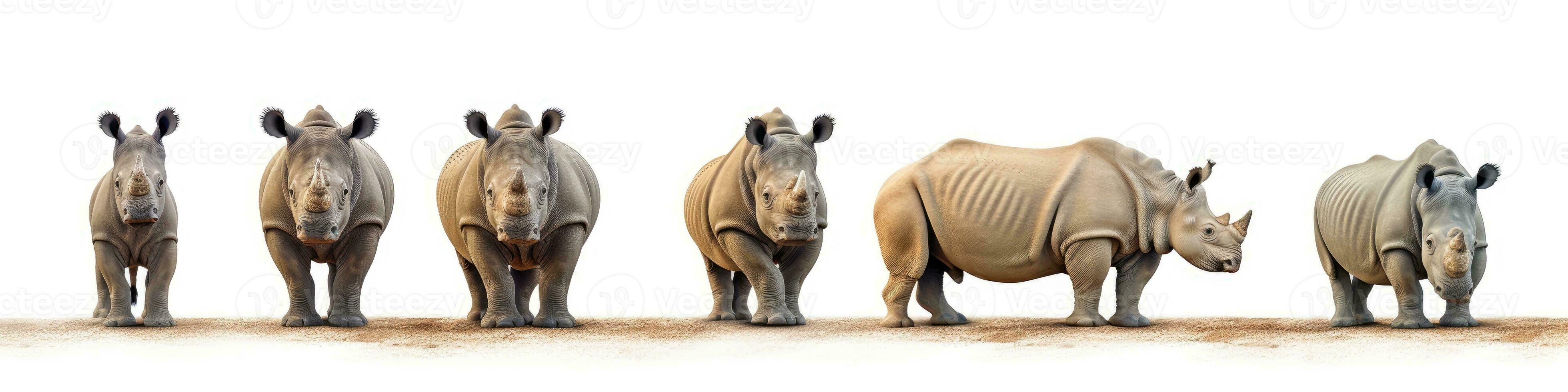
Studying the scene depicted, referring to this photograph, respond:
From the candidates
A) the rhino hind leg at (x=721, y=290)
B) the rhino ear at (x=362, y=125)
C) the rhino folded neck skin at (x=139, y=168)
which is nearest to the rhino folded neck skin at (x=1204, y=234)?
the rhino hind leg at (x=721, y=290)

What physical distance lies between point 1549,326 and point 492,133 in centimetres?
698

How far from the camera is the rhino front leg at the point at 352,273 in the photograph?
38.9 feet

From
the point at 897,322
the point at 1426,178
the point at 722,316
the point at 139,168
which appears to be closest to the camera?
the point at 1426,178

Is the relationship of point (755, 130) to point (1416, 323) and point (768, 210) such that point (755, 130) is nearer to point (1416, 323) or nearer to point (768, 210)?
point (768, 210)

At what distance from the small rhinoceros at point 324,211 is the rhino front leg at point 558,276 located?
1.26m

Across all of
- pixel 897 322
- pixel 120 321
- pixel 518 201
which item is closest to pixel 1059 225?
pixel 897 322

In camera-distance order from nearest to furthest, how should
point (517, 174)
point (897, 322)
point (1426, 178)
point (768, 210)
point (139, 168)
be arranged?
point (517, 174), point (1426, 178), point (768, 210), point (139, 168), point (897, 322)

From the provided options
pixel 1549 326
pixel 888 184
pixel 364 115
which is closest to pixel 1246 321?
pixel 1549 326

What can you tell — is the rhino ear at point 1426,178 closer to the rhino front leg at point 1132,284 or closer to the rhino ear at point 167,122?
the rhino front leg at point 1132,284

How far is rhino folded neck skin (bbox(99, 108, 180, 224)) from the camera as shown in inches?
455

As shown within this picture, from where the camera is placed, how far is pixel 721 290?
12.8m

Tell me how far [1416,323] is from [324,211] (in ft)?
23.3

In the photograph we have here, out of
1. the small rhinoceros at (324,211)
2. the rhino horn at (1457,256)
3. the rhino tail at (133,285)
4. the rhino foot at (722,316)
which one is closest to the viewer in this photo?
the rhino horn at (1457,256)

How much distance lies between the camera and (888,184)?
12.0 metres
